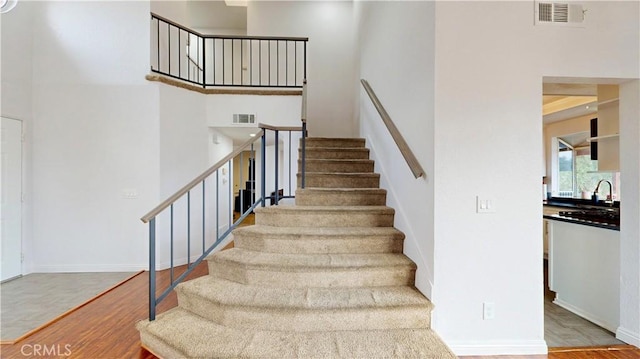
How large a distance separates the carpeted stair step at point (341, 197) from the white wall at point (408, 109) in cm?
13

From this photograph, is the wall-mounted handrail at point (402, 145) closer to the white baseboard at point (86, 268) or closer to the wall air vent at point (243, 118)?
the wall air vent at point (243, 118)

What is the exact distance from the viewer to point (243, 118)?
4742 millimetres

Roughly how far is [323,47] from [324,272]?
16.5 feet

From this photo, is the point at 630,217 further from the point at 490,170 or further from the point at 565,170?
the point at 565,170

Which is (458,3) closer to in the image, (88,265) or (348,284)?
(348,284)

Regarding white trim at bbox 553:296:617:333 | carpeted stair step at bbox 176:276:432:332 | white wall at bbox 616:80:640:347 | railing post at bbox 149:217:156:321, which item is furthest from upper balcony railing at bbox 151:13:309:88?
white trim at bbox 553:296:617:333

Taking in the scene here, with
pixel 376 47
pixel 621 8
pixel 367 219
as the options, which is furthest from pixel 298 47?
pixel 621 8

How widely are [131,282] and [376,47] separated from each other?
13.9ft

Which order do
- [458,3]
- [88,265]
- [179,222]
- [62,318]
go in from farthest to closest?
[179,222] → [88,265] → [62,318] → [458,3]

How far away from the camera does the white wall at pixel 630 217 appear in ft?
7.47

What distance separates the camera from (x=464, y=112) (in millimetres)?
2145

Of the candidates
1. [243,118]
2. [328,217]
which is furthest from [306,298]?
[243,118]

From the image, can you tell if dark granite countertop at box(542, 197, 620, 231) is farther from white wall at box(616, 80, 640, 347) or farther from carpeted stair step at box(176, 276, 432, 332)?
carpeted stair step at box(176, 276, 432, 332)

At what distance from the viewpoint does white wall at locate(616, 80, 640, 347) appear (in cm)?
228
